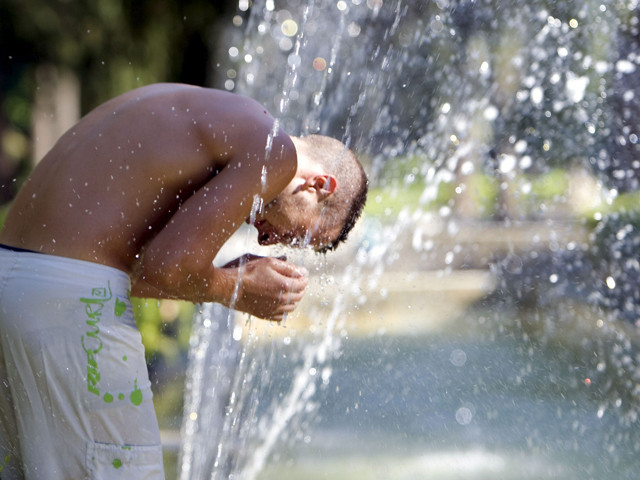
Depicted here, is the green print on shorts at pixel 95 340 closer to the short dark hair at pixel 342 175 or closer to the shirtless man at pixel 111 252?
the shirtless man at pixel 111 252

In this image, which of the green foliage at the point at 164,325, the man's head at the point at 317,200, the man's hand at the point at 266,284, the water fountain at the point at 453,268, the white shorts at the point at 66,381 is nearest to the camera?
the white shorts at the point at 66,381

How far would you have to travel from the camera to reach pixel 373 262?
8180mm

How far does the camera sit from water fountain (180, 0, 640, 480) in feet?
13.2

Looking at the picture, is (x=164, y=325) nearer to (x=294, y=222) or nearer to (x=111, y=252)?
(x=294, y=222)

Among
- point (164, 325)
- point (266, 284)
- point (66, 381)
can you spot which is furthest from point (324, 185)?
point (164, 325)

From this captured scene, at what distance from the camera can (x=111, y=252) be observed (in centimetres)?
192

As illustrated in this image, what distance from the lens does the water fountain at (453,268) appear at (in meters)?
4.01

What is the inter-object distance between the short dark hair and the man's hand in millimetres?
249

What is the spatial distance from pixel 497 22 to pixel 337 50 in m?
1.52

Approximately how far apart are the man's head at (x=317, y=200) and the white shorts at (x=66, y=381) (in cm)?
59

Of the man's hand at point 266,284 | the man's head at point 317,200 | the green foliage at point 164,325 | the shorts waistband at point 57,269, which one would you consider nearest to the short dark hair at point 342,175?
the man's head at point 317,200

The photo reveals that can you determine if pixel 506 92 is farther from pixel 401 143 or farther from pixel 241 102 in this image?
pixel 241 102

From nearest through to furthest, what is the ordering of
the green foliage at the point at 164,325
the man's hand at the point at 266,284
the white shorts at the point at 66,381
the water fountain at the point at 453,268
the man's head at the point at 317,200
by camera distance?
1. the white shorts at the point at 66,381
2. the man's hand at the point at 266,284
3. the man's head at the point at 317,200
4. the water fountain at the point at 453,268
5. the green foliage at the point at 164,325

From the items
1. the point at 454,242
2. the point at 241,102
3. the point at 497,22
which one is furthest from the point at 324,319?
the point at 241,102
